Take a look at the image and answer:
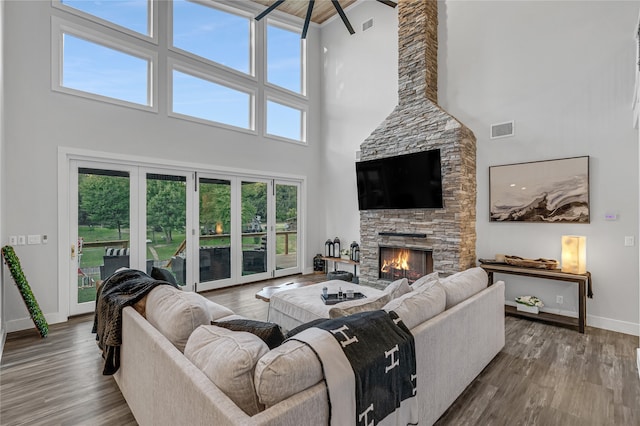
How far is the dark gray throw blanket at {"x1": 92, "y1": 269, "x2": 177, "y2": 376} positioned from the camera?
83.7 inches

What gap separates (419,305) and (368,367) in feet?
2.48

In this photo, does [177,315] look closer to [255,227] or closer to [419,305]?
[419,305]

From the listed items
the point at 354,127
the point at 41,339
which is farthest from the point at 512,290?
the point at 41,339

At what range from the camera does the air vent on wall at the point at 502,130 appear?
4453 mm

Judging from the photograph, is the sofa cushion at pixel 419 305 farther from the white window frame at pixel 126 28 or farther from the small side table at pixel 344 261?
the white window frame at pixel 126 28

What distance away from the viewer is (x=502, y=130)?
14.9ft

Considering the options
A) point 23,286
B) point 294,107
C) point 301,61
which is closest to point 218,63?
point 294,107

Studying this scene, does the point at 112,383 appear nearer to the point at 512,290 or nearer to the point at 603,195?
the point at 512,290

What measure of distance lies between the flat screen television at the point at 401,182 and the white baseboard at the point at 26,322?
4.79 meters

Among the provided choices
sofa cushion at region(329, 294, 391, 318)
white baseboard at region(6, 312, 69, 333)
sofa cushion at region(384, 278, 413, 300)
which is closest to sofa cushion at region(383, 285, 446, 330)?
sofa cushion at region(329, 294, 391, 318)

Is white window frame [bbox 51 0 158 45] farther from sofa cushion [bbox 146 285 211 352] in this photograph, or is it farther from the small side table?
the small side table

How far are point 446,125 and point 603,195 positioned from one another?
6.91 ft

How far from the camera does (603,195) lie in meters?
3.74

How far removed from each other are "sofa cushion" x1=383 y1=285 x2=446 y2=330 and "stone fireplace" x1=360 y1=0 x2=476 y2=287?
2.64 m
